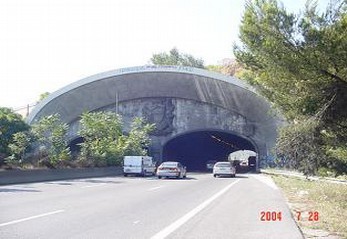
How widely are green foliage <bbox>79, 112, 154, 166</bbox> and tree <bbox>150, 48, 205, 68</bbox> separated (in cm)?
6634

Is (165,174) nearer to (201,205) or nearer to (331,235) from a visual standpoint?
(201,205)

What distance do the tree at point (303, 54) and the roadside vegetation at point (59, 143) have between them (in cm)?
1981

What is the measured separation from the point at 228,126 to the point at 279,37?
55176mm

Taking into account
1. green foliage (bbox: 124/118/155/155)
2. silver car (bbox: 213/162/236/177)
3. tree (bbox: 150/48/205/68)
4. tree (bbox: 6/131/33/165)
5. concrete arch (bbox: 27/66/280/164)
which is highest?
tree (bbox: 150/48/205/68)

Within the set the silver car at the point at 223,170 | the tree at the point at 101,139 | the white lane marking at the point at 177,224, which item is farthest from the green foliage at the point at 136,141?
the white lane marking at the point at 177,224

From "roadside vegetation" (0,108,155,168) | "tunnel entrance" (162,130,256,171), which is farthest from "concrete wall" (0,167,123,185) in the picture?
"tunnel entrance" (162,130,256,171)

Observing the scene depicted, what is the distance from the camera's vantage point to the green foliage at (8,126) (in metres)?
39.4

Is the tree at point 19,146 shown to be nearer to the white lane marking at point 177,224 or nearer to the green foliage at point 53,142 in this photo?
the green foliage at point 53,142

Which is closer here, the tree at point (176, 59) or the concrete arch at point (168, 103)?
the concrete arch at point (168, 103)

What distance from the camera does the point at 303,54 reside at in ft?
47.2

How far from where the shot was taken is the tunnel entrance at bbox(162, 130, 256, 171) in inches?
3142

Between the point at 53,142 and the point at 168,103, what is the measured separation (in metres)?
31.9

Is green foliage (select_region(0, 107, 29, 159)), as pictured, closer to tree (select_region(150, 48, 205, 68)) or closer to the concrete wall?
the concrete wall

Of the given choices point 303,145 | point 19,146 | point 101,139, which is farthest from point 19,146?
point 303,145
